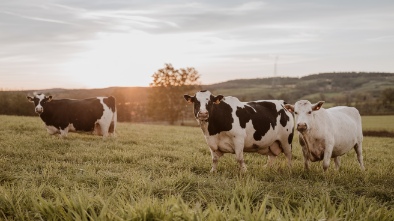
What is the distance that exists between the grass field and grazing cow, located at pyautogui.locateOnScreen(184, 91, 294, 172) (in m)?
0.64

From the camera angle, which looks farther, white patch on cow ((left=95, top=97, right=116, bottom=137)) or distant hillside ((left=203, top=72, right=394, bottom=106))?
distant hillside ((left=203, top=72, right=394, bottom=106))

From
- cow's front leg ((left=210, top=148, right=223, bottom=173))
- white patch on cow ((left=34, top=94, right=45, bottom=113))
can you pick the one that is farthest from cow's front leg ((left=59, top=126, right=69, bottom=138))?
cow's front leg ((left=210, top=148, right=223, bottom=173))

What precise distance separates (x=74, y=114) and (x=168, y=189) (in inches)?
442

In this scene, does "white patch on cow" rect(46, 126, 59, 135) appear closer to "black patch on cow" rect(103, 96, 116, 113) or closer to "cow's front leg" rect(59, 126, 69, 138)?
"cow's front leg" rect(59, 126, 69, 138)

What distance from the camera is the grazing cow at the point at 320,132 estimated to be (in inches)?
335

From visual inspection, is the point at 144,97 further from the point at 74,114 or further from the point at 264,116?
the point at 264,116

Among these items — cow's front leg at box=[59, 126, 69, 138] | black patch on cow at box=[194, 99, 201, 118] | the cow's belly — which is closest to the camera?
black patch on cow at box=[194, 99, 201, 118]

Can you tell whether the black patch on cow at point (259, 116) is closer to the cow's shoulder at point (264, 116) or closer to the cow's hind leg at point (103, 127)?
the cow's shoulder at point (264, 116)

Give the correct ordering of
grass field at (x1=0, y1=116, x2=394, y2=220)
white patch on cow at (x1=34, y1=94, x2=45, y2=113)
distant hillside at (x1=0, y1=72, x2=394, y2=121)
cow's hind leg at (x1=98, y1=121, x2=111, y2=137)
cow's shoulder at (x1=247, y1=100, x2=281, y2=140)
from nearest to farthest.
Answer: grass field at (x1=0, y1=116, x2=394, y2=220) < cow's shoulder at (x1=247, y1=100, x2=281, y2=140) < white patch on cow at (x1=34, y1=94, x2=45, y2=113) < cow's hind leg at (x1=98, y1=121, x2=111, y2=137) < distant hillside at (x1=0, y1=72, x2=394, y2=121)

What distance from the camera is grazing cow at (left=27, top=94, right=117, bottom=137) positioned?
1566 centimetres

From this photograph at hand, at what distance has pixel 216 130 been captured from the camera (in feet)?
29.0

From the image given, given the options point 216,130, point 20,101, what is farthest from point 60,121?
point 20,101

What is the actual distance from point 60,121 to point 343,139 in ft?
38.0

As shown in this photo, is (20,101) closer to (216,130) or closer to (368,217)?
(216,130)
